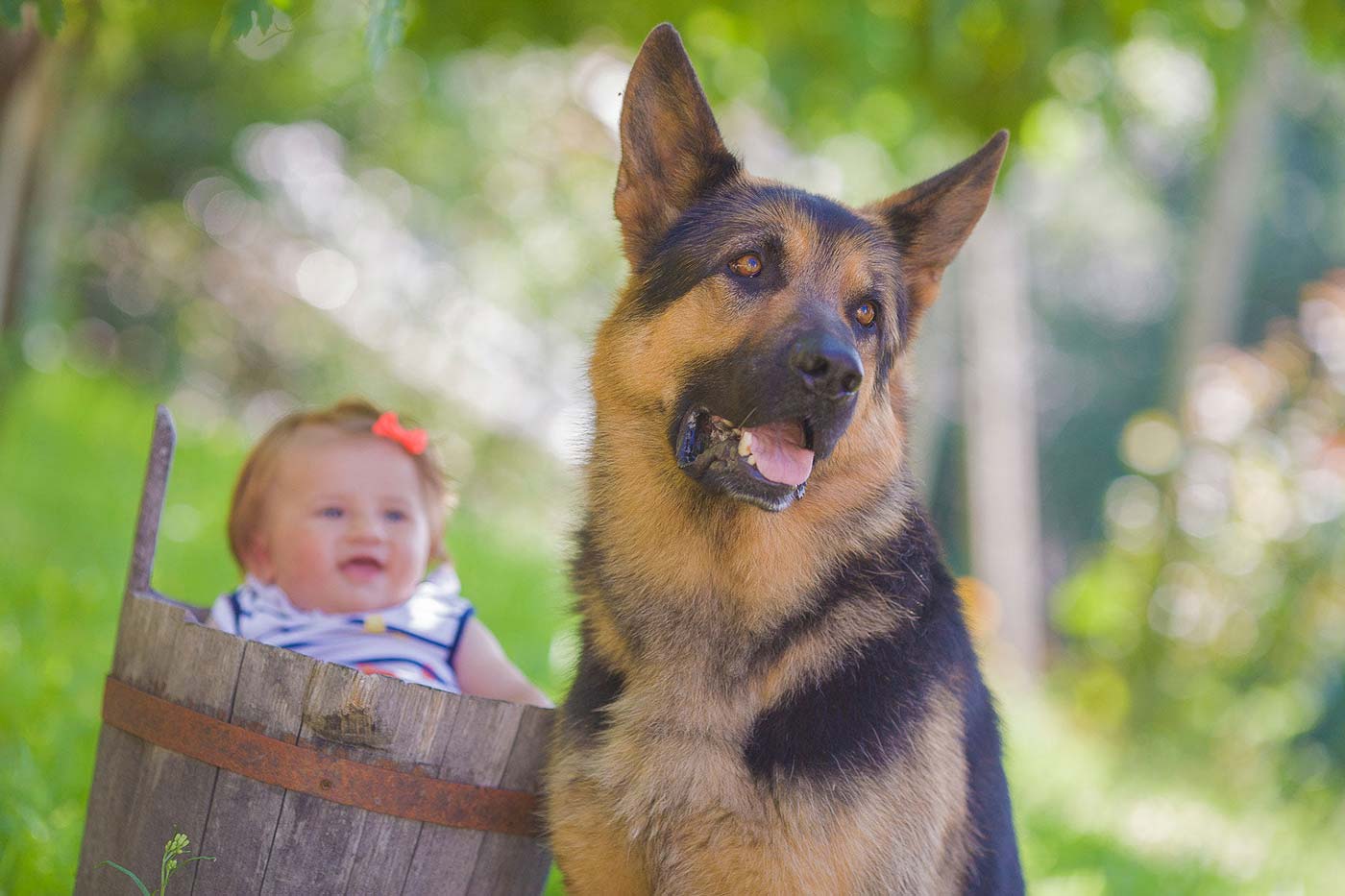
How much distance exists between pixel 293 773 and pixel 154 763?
39 cm

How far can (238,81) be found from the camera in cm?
1298

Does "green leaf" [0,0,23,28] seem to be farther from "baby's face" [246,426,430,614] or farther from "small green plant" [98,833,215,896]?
"small green plant" [98,833,215,896]

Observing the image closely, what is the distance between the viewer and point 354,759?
2.72 m

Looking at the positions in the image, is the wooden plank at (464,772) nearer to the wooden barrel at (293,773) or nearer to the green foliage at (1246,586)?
the wooden barrel at (293,773)

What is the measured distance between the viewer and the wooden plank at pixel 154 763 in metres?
2.76

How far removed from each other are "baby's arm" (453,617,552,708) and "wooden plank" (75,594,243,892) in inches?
36.1

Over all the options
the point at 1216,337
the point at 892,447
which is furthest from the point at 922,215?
the point at 1216,337

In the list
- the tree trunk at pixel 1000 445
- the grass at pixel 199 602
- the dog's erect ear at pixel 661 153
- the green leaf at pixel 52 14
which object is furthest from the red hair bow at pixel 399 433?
the tree trunk at pixel 1000 445

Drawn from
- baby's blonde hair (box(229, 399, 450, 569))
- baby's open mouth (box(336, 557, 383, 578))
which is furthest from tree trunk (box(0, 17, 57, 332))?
baby's open mouth (box(336, 557, 383, 578))

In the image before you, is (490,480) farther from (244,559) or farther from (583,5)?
(244,559)

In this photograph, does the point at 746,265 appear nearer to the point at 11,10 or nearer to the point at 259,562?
the point at 11,10

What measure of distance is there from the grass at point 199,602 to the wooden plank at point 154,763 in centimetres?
78

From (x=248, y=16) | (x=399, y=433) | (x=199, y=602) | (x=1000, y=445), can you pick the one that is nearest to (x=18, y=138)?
(x=199, y=602)

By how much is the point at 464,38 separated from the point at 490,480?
12.3 meters
